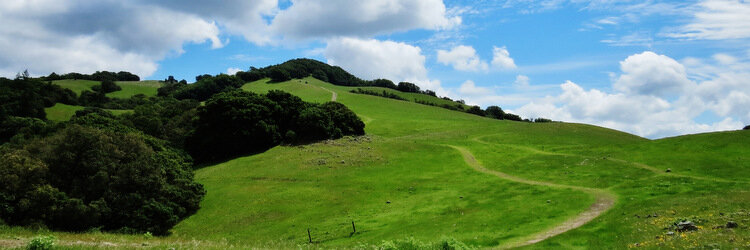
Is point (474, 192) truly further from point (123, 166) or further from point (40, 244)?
point (40, 244)

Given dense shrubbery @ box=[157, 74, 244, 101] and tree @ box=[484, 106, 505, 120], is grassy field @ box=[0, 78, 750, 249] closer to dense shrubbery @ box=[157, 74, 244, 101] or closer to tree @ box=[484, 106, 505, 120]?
tree @ box=[484, 106, 505, 120]

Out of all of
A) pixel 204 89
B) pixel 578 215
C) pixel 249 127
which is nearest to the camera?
pixel 578 215

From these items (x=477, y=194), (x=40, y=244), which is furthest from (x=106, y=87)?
(x=40, y=244)

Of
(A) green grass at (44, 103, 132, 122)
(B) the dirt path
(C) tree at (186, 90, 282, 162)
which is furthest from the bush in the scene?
(A) green grass at (44, 103, 132, 122)

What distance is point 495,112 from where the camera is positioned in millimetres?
163750

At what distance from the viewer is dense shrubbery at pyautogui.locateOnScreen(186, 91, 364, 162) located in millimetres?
80500

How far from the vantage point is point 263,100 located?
87438 mm

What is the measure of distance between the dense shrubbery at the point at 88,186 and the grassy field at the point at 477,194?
163 inches

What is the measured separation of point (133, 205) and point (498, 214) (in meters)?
34.4

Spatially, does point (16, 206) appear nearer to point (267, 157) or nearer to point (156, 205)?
point (156, 205)

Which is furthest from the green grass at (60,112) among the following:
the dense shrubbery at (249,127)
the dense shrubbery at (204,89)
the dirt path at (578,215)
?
the dirt path at (578,215)

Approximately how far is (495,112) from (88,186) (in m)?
141

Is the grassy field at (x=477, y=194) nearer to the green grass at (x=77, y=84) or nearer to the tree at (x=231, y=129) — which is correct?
the tree at (x=231, y=129)

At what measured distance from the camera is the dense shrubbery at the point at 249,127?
80.5 metres
